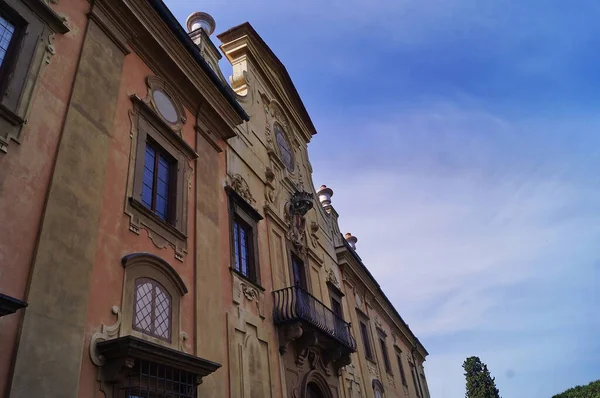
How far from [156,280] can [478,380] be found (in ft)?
180

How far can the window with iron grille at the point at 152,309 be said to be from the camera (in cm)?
645

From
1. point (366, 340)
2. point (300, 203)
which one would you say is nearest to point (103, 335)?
point (300, 203)

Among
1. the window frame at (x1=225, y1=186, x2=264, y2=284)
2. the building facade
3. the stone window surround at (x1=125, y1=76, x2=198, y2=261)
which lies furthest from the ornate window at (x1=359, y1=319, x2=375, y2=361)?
the stone window surround at (x1=125, y1=76, x2=198, y2=261)

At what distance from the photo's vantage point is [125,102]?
7.68m

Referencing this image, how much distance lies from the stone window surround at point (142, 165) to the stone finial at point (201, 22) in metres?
3.64

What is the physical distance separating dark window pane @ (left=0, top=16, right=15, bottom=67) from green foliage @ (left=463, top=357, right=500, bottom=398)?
187 ft

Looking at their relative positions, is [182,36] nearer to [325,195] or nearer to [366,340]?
[325,195]

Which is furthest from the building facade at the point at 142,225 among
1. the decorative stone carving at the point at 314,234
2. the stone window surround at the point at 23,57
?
the decorative stone carving at the point at 314,234

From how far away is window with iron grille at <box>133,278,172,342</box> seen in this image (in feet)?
21.1

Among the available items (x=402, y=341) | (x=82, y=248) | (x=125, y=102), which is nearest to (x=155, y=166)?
(x=125, y=102)

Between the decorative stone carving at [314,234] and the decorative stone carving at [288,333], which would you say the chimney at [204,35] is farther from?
the decorative stone carving at [288,333]

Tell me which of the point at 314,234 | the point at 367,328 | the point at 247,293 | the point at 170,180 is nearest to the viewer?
the point at 170,180

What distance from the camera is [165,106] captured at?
29.2ft

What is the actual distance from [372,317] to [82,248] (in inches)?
654
